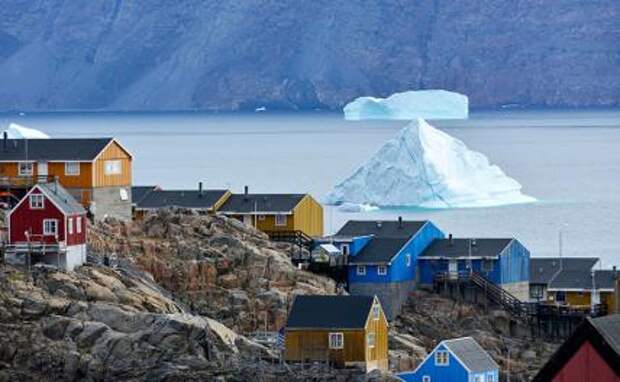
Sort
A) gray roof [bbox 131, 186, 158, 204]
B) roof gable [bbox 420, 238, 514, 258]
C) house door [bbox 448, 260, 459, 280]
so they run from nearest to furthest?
house door [bbox 448, 260, 459, 280] → roof gable [bbox 420, 238, 514, 258] → gray roof [bbox 131, 186, 158, 204]

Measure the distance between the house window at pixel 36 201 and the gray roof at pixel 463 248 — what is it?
10409 millimetres

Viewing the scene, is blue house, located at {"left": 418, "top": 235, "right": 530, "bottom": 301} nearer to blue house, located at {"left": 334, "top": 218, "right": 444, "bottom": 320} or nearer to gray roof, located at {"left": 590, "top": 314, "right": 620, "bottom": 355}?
blue house, located at {"left": 334, "top": 218, "right": 444, "bottom": 320}

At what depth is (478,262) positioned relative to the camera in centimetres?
4406

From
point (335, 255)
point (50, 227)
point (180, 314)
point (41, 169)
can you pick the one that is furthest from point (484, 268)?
point (180, 314)

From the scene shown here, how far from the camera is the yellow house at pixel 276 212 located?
46.7 meters

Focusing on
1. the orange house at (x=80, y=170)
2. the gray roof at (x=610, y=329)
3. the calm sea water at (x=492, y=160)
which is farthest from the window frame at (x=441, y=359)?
the calm sea water at (x=492, y=160)

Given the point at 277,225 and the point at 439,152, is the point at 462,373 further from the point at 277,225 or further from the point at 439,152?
the point at 439,152

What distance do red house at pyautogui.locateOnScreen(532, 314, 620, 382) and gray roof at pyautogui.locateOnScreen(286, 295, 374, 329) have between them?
18640 mm

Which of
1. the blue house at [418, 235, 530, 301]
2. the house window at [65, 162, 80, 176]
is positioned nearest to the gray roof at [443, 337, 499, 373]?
the blue house at [418, 235, 530, 301]

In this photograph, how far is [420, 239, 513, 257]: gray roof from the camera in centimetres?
4419

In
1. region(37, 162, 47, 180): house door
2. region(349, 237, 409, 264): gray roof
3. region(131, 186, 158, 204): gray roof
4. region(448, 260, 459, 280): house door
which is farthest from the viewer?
region(131, 186, 158, 204): gray roof

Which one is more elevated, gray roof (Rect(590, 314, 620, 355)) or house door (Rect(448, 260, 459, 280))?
house door (Rect(448, 260, 459, 280))

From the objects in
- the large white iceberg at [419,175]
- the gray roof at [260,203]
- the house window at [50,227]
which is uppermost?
the large white iceberg at [419,175]

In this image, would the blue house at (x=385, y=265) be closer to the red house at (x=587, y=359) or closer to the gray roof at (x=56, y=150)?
the gray roof at (x=56, y=150)
